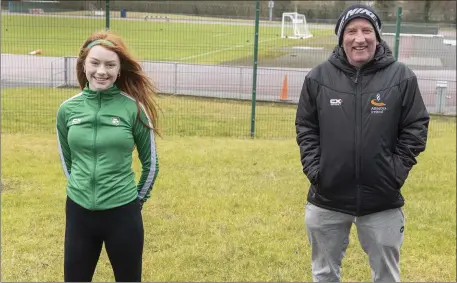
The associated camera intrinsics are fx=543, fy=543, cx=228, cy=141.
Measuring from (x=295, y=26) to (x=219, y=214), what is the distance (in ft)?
43.7

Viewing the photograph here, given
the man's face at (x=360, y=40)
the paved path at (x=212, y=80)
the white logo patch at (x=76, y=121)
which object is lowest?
the paved path at (x=212, y=80)

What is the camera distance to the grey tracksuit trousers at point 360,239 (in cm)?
306

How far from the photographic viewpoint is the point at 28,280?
4.06m

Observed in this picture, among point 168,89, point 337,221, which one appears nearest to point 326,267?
point 337,221

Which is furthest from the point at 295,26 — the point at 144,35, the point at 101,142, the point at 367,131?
the point at 101,142

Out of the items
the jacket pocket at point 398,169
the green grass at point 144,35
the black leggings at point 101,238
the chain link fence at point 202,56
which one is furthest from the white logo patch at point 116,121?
the green grass at point 144,35

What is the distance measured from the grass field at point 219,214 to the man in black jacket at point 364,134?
4.34 ft

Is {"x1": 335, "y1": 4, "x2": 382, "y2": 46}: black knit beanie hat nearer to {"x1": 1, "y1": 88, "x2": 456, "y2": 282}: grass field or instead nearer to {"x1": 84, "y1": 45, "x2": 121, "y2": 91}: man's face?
{"x1": 84, "y1": 45, "x2": 121, "y2": 91}: man's face

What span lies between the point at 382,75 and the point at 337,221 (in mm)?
869

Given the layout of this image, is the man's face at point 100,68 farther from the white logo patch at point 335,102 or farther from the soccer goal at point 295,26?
the soccer goal at point 295,26

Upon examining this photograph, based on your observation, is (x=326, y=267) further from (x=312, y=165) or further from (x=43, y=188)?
(x=43, y=188)

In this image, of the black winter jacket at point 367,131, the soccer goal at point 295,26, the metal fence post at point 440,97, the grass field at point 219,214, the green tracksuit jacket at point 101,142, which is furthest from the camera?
the soccer goal at point 295,26

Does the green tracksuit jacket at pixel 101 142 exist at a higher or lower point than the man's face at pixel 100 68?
lower

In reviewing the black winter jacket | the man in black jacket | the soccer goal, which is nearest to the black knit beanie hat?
the man in black jacket
